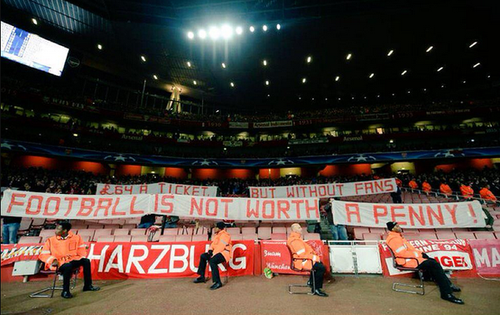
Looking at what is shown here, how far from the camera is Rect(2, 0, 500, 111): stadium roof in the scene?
17.1 metres

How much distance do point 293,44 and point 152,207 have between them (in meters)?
20.1

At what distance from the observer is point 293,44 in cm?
2256

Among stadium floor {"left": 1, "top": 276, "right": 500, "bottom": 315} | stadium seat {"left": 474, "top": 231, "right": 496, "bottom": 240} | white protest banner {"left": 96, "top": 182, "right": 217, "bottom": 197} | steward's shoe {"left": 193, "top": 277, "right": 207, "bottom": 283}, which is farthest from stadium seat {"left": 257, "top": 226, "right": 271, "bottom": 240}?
white protest banner {"left": 96, "top": 182, "right": 217, "bottom": 197}

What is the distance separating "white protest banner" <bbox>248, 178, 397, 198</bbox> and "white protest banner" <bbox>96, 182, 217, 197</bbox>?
3.76 meters

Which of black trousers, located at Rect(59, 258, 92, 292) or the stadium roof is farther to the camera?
the stadium roof

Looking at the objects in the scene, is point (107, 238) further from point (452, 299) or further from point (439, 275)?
point (452, 299)

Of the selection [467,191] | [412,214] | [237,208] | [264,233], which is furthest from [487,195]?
[237,208]

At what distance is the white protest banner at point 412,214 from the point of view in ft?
29.0

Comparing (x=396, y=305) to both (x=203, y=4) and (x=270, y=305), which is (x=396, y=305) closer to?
(x=270, y=305)

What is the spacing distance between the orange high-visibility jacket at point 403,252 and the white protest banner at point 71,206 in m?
8.75

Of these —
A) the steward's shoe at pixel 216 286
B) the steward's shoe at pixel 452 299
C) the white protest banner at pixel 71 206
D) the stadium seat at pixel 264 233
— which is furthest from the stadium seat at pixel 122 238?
the steward's shoe at pixel 452 299

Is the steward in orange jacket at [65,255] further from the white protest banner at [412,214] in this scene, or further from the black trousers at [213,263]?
the white protest banner at [412,214]

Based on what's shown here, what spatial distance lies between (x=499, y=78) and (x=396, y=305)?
36297 millimetres

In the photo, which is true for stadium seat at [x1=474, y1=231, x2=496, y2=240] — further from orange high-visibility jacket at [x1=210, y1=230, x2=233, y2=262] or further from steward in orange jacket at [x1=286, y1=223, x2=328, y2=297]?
orange high-visibility jacket at [x1=210, y1=230, x2=233, y2=262]
